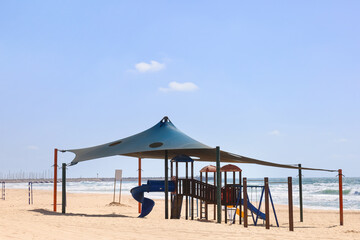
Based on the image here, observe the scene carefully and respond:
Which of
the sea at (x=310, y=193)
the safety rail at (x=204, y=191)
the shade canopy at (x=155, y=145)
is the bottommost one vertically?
the sea at (x=310, y=193)

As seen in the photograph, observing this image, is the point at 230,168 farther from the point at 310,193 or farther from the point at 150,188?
the point at 310,193

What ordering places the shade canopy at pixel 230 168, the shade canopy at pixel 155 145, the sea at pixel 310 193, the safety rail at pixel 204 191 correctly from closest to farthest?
the shade canopy at pixel 155 145 < the safety rail at pixel 204 191 < the shade canopy at pixel 230 168 < the sea at pixel 310 193

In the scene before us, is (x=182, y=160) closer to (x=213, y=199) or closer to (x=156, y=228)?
(x=213, y=199)

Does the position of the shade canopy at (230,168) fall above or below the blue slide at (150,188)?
above

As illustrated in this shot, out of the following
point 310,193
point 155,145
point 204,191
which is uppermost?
point 155,145

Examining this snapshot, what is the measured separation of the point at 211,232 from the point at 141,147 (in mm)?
4845

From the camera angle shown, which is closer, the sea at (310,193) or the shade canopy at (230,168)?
the shade canopy at (230,168)

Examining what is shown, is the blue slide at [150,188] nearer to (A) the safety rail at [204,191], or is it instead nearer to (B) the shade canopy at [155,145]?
(A) the safety rail at [204,191]

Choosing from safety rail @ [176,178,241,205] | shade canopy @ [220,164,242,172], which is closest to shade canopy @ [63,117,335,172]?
safety rail @ [176,178,241,205]

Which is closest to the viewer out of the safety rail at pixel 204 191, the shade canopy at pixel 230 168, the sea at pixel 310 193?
the safety rail at pixel 204 191

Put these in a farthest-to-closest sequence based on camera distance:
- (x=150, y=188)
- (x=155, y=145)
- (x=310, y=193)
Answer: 1. (x=310, y=193)
2. (x=150, y=188)
3. (x=155, y=145)

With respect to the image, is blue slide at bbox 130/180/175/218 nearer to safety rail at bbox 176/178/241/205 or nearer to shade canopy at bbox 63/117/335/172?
safety rail at bbox 176/178/241/205

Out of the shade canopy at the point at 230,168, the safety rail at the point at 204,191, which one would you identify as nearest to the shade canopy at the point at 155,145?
the safety rail at the point at 204,191

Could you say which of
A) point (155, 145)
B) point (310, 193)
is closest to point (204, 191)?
point (155, 145)
